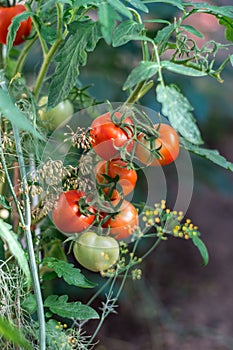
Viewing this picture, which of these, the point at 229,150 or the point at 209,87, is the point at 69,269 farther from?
the point at 229,150

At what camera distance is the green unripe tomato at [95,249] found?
0.60 metres

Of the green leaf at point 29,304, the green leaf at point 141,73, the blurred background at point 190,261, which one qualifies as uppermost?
the green leaf at point 141,73

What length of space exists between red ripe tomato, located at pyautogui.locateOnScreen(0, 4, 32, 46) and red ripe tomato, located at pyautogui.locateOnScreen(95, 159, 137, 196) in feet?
0.67

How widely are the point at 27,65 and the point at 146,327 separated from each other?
3.06 ft

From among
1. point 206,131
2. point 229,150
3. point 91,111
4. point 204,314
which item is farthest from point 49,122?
point 229,150

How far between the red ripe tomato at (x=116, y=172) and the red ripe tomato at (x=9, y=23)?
0.20m

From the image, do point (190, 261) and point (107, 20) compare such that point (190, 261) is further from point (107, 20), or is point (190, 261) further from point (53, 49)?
point (107, 20)

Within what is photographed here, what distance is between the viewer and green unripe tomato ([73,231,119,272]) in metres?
0.60

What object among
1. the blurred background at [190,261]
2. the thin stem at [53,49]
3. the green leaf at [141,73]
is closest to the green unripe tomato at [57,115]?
the thin stem at [53,49]

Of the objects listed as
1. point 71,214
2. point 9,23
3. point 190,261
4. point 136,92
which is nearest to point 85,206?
point 71,214

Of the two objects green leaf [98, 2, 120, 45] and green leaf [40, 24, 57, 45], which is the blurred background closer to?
green leaf [40, 24, 57, 45]

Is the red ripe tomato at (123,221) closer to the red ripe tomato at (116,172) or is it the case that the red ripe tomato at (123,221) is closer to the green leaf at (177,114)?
the red ripe tomato at (116,172)

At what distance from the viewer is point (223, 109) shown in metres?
1.67

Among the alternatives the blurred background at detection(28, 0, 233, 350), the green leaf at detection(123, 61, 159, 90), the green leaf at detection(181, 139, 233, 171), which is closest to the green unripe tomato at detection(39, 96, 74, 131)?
the green leaf at detection(181, 139, 233, 171)
